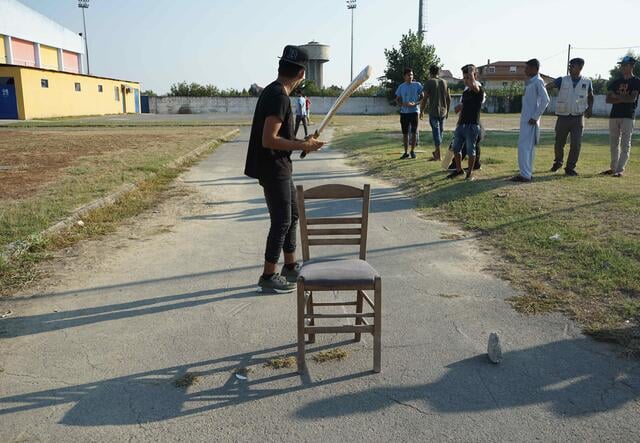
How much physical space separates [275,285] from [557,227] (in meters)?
3.68

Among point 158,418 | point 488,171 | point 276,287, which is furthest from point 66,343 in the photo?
point 488,171

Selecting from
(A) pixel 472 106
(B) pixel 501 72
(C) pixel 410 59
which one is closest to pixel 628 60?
(A) pixel 472 106

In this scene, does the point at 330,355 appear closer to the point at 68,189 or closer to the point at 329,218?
the point at 329,218

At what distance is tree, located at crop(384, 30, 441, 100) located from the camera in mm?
54000

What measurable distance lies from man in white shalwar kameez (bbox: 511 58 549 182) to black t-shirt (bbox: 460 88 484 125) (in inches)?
29.6

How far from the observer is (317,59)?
62.4 metres

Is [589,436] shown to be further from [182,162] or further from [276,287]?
[182,162]

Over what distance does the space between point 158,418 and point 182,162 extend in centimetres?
1141

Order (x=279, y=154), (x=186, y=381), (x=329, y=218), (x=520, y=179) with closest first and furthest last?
1. (x=186, y=381)
2. (x=329, y=218)
3. (x=279, y=154)
4. (x=520, y=179)

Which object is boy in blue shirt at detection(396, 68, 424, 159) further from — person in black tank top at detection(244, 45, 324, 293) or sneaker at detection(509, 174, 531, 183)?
person in black tank top at detection(244, 45, 324, 293)

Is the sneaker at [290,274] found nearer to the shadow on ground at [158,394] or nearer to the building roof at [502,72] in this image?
the shadow on ground at [158,394]

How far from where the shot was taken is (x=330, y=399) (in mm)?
3084

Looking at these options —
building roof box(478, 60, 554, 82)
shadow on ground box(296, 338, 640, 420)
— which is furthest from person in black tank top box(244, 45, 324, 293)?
building roof box(478, 60, 554, 82)

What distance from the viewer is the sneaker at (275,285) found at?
4.74 metres
